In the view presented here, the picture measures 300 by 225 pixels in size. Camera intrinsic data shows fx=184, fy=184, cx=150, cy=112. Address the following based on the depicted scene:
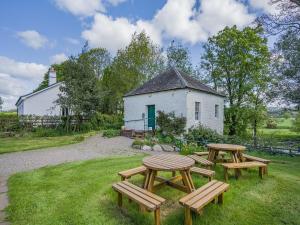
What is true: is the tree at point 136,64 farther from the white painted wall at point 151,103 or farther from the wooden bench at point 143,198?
the wooden bench at point 143,198

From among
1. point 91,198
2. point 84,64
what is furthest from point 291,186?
point 84,64

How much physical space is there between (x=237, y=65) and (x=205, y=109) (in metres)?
8.46

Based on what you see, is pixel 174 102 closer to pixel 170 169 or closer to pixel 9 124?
pixel 170 169

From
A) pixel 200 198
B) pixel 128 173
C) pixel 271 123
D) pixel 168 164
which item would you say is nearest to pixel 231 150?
pixel 168 164

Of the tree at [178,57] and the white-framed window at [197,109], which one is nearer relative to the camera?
the white-framed window at [197,109]

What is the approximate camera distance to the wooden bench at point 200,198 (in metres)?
2.96

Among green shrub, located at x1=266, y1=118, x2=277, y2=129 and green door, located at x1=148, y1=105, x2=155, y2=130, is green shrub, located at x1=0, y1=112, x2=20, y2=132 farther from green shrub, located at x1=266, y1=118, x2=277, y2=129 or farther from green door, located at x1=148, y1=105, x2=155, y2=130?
green shrub, located at x1=266, y1=118, x2=277, y2=129

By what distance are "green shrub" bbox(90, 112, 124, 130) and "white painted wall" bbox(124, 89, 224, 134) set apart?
394 cm

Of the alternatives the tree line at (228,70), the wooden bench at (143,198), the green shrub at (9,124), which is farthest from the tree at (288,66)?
the green shrub at (9,124)

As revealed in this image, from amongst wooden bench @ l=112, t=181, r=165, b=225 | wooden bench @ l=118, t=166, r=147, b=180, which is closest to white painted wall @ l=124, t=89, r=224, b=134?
wooden bench @ l=118, t=166, r=147, b=180

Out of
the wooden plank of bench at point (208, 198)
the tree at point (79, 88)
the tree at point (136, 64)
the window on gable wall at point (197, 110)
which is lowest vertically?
the wooden plank of bench at point (208, 198)

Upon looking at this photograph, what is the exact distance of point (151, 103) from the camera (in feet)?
52.3

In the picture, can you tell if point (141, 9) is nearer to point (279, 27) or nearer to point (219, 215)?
point (279, 27)

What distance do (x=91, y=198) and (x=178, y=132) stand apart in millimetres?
10011
